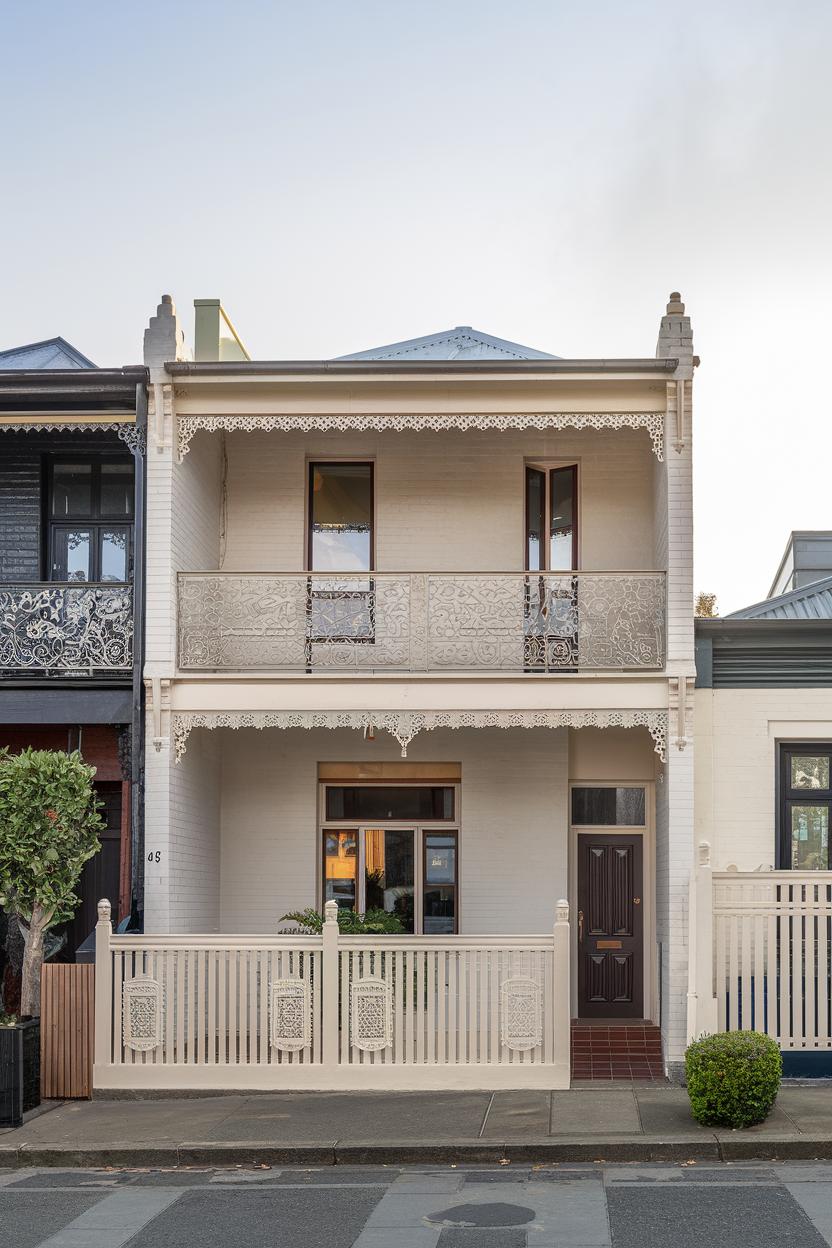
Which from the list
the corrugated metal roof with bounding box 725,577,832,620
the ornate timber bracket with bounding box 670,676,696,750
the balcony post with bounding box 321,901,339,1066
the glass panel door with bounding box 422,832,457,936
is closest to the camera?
the balcony post with bounding box 321,901,339,1066

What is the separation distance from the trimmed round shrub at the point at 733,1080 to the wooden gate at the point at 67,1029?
5245mm

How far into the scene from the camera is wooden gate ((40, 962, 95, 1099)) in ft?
41.0

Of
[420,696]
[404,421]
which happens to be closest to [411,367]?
[404,421]

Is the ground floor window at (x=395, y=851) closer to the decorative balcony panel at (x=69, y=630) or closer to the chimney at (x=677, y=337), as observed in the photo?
the decorative balcony panel at (x=69, y=630)

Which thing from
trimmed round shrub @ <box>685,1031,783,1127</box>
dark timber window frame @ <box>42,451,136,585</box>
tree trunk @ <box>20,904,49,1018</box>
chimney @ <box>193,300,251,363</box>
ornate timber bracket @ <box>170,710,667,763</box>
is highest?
chimney @ <box>193,300,251,363</box>

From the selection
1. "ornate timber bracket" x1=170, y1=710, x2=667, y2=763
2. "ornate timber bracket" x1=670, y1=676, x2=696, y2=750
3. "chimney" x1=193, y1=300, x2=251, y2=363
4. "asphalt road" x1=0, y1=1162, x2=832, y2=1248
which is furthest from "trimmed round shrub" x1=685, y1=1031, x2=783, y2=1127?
"chimney" x1=193, y1=300, x2=251, y2=363

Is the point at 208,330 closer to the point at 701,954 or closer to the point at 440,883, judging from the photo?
the point at 440,883

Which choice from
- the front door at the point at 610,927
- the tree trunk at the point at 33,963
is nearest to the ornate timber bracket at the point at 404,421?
the front door at the point at 610,927

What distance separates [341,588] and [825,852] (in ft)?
18.6

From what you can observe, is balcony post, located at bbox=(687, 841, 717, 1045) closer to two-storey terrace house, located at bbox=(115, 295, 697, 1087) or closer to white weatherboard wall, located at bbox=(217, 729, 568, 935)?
two-storey terrace house, located at bbox=(115, 295, 697, 1087)

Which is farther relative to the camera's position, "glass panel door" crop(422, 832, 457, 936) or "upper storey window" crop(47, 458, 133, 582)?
"glass panel door" crop(422, 832, 457, 936)

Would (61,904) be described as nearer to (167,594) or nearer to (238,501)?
(167,594)

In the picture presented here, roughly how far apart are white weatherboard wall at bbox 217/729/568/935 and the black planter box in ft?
13.1

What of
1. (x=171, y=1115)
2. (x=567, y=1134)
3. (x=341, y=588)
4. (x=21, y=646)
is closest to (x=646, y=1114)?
(x=567, y=1134)
